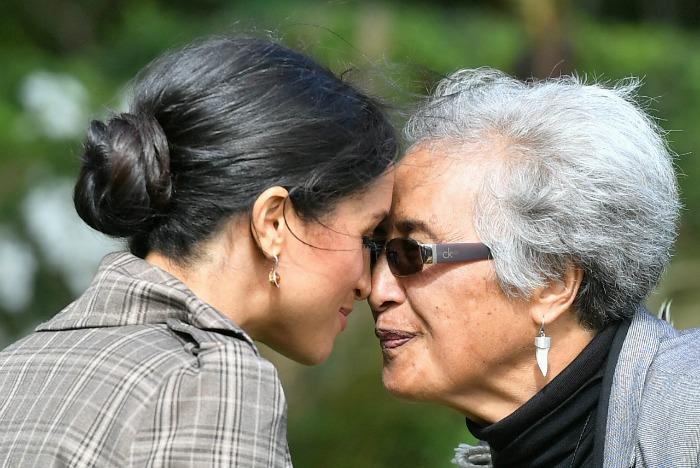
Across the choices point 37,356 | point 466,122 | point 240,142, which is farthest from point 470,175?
point 37,356

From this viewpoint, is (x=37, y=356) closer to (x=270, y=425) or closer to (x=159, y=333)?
(x=159, y=333)

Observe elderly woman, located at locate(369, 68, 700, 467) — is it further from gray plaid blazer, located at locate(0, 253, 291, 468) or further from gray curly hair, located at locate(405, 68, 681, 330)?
gray plaid blazer, located at locate(0, 253, 291, 468)

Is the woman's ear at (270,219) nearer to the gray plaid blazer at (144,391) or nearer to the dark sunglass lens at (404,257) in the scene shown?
the gray plaid blazer at (144,391)

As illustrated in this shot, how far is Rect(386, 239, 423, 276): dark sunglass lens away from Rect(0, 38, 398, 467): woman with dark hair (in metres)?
0.29

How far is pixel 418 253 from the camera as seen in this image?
9.39 feet

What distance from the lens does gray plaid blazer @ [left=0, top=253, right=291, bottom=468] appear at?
6.14ft

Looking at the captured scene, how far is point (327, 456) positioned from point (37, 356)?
3770 mm

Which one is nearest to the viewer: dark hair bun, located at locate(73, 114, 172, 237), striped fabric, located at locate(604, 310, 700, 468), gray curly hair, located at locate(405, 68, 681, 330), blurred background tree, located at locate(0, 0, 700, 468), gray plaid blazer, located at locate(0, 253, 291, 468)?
gray plaid blazer, located at locate(0, 253, 291, 468)

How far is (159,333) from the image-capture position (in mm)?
2049

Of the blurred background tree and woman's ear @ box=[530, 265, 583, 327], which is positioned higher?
woman's ear @ box=[530, 265, 583, 327]

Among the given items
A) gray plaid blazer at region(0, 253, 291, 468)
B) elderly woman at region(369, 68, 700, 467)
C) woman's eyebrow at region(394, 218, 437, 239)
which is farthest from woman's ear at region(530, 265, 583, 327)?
gray plaid blazer at region(0, 253, 291, 468)

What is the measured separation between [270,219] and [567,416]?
103 cm

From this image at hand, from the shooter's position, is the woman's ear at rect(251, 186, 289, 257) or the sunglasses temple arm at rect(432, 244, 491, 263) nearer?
the woman's ear at rect(251, 186, 289, 257)

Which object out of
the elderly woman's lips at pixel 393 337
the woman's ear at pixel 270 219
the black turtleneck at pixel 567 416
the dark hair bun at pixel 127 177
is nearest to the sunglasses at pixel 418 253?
the elderly woman's lips at pixel 393 337
